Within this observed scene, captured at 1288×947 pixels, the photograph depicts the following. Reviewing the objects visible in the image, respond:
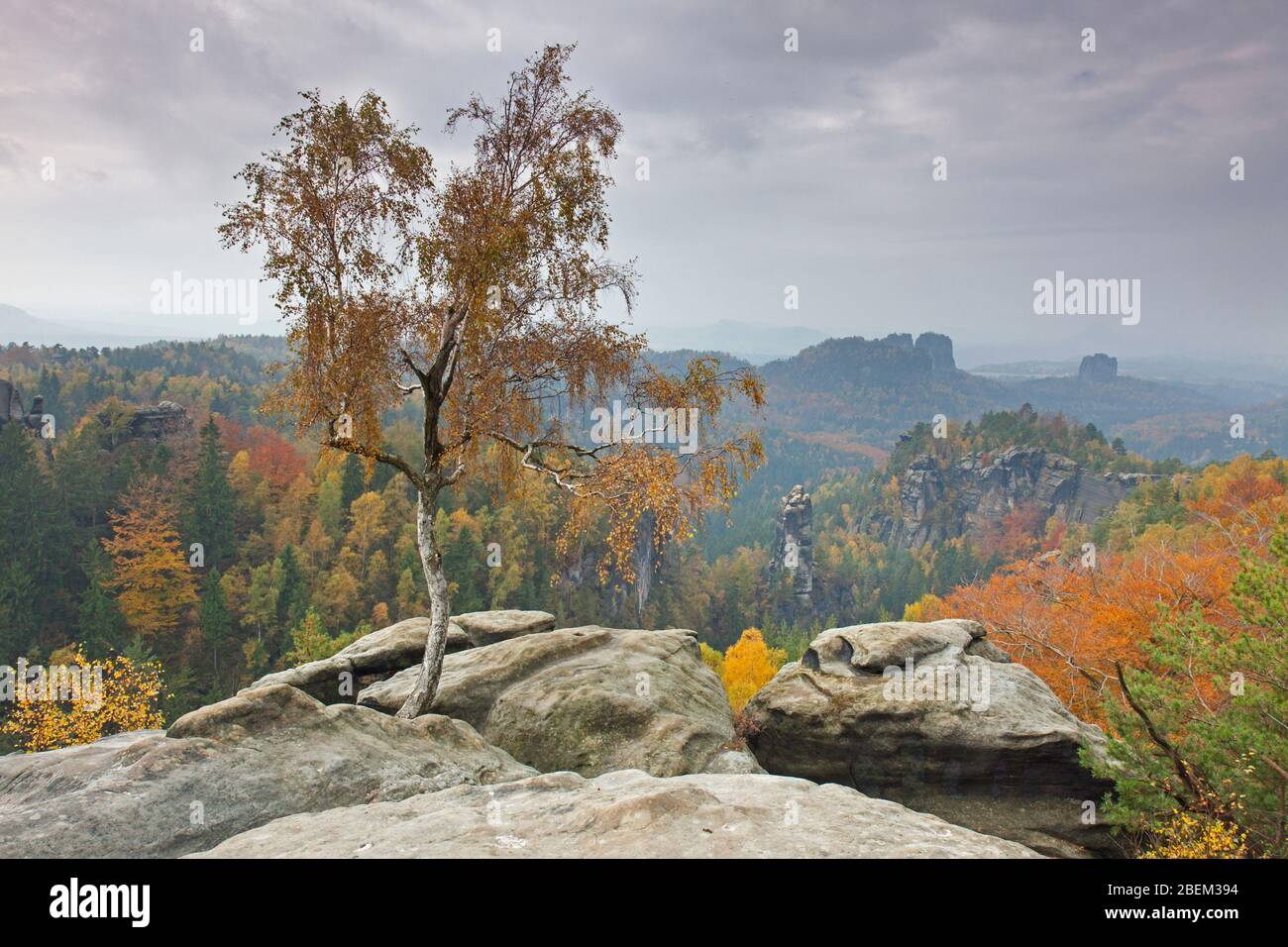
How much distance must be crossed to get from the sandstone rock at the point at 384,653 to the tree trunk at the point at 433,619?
3.84 meters

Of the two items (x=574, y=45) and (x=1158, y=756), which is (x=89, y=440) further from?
(x=1158, y=756)

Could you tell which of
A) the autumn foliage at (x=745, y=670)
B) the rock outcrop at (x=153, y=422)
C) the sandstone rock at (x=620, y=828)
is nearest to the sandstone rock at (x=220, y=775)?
the sandstone rock at (x=620, y=828)

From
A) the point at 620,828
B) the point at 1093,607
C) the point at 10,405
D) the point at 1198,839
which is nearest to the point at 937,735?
the point at 1198,839

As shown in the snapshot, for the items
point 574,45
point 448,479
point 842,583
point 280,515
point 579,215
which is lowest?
point 842,583

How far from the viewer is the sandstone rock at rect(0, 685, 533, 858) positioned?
8.99m

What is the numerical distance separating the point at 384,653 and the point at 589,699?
7869 mm

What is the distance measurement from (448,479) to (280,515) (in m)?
67.3

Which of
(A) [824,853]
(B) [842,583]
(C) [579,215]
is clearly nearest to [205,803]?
(A) [824,853]

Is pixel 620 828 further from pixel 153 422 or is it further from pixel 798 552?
pixel 798 552

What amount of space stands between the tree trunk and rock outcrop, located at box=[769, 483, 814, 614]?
137m

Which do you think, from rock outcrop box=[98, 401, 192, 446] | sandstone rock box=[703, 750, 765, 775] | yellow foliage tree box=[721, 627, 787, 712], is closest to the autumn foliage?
yellow foliage tree box=[721, 627, 787, 712]

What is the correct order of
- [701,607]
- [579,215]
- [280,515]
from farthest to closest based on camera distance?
[701,607], [280,515], [579,215]

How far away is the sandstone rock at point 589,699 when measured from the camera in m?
15.1
